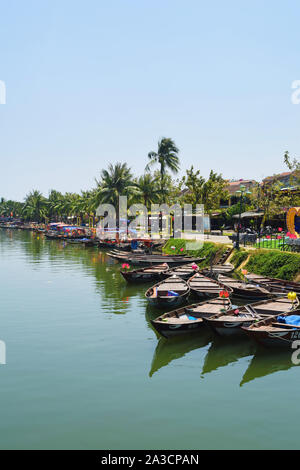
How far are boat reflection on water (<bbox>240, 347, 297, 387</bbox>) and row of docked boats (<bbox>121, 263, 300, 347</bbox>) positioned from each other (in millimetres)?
520

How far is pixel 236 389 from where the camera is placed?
53.5 feet

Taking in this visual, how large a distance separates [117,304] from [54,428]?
18.0m

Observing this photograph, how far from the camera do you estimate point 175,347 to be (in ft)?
68.9

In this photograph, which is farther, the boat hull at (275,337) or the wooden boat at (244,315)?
the wooden boat at (244,315)

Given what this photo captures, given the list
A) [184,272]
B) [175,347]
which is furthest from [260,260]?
[175,347]

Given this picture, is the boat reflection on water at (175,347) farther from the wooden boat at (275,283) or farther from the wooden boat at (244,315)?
the wooden boat at (275,283)

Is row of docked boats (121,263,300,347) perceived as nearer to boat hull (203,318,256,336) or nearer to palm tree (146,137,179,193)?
boat hull (203,318,256,336)

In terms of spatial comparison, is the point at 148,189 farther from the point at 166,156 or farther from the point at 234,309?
the point at 234,309

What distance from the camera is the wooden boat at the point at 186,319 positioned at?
20828 millimetres

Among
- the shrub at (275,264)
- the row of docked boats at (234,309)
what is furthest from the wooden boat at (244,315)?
the shrub at (275,264)

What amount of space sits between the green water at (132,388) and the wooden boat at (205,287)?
4.50 m

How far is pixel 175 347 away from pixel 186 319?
74.6 inches
